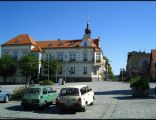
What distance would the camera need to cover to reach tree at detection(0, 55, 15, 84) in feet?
248

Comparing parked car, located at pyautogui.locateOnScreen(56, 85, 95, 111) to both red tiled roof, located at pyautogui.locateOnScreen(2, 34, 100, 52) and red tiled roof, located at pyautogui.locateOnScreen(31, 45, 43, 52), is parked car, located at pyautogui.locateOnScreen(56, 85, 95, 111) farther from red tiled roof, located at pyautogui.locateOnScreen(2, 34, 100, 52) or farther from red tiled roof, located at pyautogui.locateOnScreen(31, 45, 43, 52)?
red tiled roof, located at pyautogui.locateOnScreen(31, 45, 43, 52)

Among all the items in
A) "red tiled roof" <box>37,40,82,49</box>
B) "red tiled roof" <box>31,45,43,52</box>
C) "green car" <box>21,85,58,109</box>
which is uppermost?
"red tiled roof" <box>37,40,82,49</box>

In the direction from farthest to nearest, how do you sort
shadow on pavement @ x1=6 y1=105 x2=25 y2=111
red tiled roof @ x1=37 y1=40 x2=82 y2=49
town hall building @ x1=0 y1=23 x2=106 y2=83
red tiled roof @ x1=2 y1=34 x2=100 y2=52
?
red tiled roof @ x1=37 y1=40 x2=82 y2=49
red tiled roof @ x1=2 y1=34 x2=100 y2=52
town hall building @ x1=0 y1=23 x2=106 y2=83
shadow on pavement @ x1=6 y1=105 x2=25 y2=111

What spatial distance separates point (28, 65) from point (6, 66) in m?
5.82

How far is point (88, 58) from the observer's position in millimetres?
78250

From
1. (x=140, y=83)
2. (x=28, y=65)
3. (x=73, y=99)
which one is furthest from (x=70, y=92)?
(x=28, y=65)

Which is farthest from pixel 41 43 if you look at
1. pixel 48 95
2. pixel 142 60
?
pixel 48 95

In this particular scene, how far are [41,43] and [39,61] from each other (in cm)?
852

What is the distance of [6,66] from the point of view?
76.4 meters

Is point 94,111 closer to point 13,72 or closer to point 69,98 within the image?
point 69,98

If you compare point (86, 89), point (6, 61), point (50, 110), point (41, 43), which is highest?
point (41, 43)

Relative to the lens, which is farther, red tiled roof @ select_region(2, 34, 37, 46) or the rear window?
red tiled roof @ select_region(2, 34, 37, 46)

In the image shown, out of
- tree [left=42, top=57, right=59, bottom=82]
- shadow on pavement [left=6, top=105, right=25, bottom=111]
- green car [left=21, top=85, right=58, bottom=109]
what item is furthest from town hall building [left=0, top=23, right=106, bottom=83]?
green car [left=21, top=85, right=58, bottom=109]

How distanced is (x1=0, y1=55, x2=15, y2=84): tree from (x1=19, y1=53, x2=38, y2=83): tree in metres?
2.70
